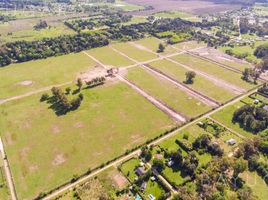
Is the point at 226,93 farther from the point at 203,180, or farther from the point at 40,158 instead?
the point at 40,158

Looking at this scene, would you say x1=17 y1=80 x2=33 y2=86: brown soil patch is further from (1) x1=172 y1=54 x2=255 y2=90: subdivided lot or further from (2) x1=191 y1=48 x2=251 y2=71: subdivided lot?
(2) x1=191 y1=48 x2=251 y2=71: subdivided lot

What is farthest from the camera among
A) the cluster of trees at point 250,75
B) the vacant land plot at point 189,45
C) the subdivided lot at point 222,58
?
the vacant land plot at point 189,45

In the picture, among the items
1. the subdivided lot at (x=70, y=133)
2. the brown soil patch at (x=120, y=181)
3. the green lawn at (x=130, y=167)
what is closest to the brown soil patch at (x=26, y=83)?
the subdivided lot at (x=70, y=133)

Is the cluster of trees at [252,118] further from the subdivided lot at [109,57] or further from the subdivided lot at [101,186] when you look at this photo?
the subdivided lot at [109,57]

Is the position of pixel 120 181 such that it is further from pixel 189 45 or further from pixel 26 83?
pixel 189 45

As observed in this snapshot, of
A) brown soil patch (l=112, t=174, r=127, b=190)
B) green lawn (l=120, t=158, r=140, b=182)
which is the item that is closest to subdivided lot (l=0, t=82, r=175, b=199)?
green lawn (l=120, t=158, r=140, b=182)

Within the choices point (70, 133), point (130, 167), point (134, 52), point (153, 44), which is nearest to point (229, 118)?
point (130, 167)
